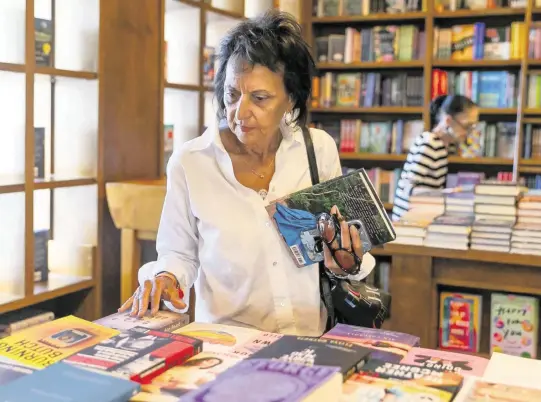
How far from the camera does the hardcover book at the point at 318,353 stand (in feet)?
3.33

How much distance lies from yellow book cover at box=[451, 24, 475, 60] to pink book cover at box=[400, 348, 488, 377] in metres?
4.23

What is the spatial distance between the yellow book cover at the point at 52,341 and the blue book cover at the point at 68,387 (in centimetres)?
11

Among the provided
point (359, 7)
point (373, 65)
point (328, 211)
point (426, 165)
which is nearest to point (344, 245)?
point (328, 211)

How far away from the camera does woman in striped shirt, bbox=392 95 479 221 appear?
13.2ft

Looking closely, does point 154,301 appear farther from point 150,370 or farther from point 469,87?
point 469,87

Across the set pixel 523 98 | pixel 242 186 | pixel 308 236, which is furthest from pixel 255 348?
pixel 523 98

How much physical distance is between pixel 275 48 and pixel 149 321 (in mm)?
625

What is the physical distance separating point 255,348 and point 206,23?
3161mm

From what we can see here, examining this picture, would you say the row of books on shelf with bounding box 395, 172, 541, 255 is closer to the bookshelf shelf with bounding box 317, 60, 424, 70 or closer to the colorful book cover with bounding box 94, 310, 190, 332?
the colorful book cover with bounding box 94, 310, 190, 332

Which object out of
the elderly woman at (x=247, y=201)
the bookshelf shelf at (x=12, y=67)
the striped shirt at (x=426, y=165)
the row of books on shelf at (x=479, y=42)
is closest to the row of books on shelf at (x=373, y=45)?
the row of books on shelf at (x=479, y=42)

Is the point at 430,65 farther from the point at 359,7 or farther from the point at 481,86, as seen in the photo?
the point at 359,7

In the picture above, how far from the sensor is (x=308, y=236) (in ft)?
4.72

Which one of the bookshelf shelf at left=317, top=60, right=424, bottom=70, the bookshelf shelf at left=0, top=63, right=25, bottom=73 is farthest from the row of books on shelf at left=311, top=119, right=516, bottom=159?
the bookshelf shelf at left=0, top=63, right=25, bottom=73

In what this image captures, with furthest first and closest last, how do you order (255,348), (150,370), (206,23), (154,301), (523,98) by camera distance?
(523,98), (206,23), (154,301), (255,348), (150,370)
